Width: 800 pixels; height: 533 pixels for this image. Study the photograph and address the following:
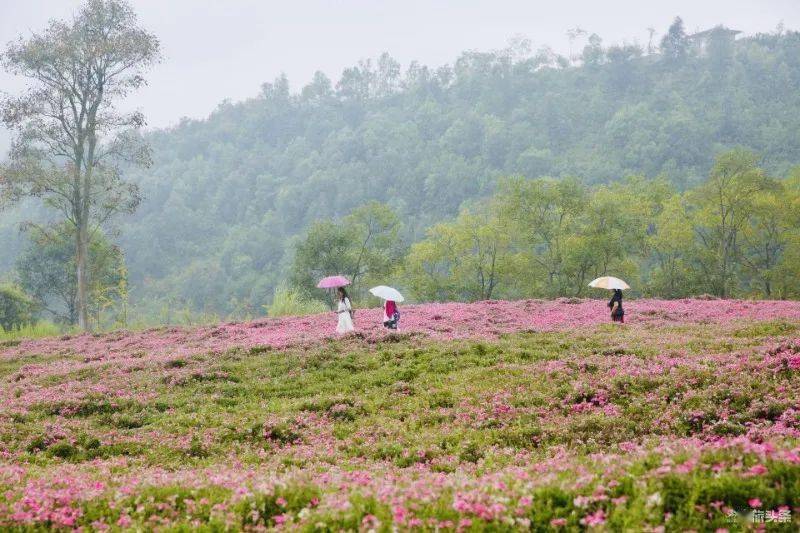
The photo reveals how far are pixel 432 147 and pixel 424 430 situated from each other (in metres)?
146

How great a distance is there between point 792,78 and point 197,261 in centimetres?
14712

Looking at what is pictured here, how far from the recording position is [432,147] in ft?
508

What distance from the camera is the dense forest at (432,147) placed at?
11950cm

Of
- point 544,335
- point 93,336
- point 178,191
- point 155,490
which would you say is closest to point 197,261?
point 178,191

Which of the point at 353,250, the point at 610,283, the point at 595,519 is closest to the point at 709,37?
the point at 353,250

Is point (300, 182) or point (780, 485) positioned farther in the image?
point (300, 182)

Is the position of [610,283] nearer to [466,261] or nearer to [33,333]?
[33,333]

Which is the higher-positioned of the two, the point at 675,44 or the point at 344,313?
the point at 675,44

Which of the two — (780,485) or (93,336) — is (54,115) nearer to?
(93,336)

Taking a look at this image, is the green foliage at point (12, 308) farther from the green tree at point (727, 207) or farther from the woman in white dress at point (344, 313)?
the green tree at point (727, 207)

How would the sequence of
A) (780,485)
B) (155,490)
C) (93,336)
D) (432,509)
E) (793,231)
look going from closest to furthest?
(780,485)
(432,509)
(155,490)
(93,336)
(793,231)

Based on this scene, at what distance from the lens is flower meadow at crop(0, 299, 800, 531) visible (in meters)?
6.49

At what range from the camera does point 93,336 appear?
35.2 metres

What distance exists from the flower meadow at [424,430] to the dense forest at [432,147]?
89.1 m
